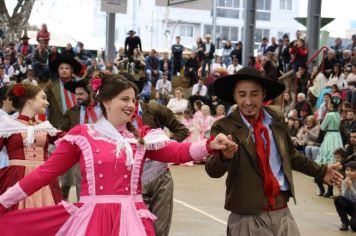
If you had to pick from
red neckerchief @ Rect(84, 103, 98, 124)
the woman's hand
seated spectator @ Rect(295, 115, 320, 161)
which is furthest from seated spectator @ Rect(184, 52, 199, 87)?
the woman's hand

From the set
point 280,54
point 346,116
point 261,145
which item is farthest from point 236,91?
point 280,54

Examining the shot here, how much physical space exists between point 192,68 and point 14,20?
1069 cm

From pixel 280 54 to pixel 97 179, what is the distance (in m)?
19.4

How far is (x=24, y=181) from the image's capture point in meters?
4.57

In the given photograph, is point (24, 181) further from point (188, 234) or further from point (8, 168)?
point (188, 234)

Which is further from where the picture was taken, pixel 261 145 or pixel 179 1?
pixel 179 1

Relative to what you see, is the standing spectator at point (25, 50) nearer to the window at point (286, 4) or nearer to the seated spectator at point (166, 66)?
the seated spectator at point (166, 66)

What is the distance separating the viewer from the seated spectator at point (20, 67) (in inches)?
973

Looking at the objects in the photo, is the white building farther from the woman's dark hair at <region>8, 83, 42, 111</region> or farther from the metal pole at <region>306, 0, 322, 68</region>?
the woman's dark hair at <region>8, 83, 42, 111</region>

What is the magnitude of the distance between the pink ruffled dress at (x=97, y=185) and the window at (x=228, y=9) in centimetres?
7474

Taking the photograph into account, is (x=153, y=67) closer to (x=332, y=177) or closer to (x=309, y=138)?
(x=309, y=138)

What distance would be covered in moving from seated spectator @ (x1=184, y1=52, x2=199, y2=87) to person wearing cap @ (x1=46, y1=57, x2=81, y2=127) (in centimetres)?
1888

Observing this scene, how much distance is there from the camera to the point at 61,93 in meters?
8.45

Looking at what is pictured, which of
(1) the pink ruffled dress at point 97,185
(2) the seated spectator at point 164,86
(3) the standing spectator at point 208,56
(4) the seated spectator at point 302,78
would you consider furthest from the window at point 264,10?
(1) the pink ruffled dress at point 97,185
